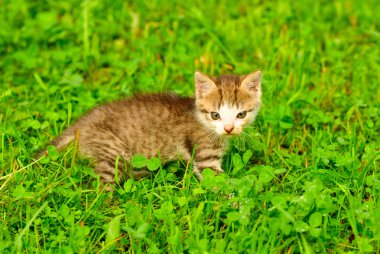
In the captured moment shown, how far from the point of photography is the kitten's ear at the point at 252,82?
17.3 ft

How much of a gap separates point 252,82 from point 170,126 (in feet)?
2.87

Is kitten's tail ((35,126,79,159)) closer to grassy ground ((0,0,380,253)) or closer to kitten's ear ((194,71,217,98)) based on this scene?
grassy ground ((0,0,380,253))

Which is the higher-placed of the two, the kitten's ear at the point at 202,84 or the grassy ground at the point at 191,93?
the kitten's ear at the point at 202,84

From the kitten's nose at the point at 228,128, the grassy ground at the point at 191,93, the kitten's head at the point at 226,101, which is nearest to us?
the grassy ground at the point at 191,93

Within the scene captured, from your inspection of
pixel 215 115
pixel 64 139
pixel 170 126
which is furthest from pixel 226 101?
pixel 64 139

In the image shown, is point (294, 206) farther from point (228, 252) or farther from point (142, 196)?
point (142, 196)

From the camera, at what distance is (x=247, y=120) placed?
5309mm

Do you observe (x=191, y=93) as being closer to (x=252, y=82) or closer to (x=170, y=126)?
(x=170, y=126)

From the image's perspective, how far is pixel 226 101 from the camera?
205 inches

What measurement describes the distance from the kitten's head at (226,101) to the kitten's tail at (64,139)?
119 centimetres

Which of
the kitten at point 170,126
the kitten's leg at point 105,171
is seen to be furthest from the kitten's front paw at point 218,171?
the kitten's leg at point 105,171

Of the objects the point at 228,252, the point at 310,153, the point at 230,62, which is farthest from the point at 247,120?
the point at 230,62

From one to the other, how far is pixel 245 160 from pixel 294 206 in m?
0.99

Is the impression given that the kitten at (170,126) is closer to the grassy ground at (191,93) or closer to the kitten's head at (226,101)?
the kitten's head at (226,101)
